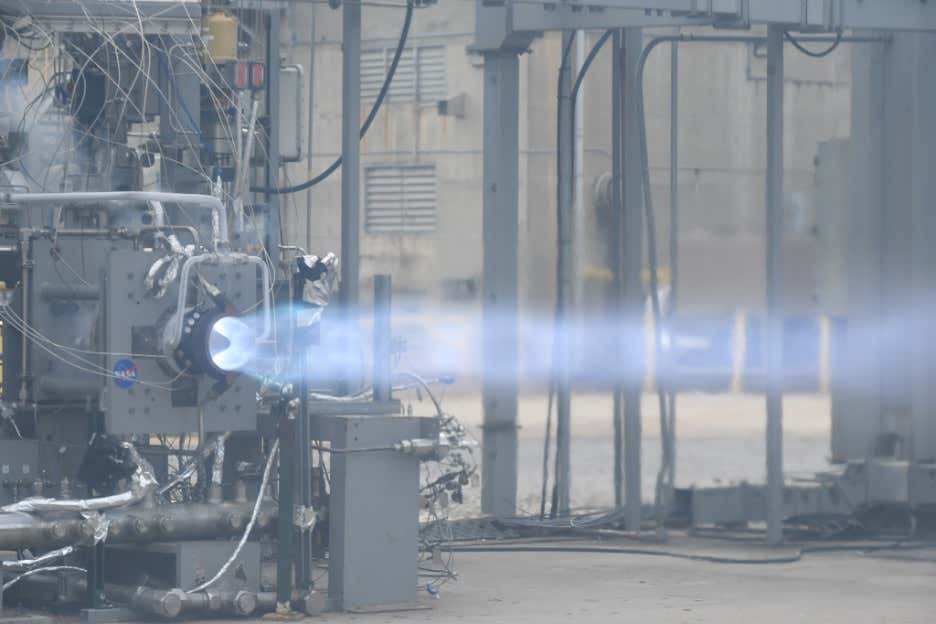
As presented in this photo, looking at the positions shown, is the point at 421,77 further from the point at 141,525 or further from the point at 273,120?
the point at 141,525

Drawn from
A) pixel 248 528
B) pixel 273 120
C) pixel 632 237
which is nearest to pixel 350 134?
pixel 273 120

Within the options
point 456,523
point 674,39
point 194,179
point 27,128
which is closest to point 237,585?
point 194,179

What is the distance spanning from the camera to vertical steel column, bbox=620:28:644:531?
41.5ft

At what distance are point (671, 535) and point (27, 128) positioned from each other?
5.30 meters

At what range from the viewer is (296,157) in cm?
1042

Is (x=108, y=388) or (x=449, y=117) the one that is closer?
(x=108, y=388)

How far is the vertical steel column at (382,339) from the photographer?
9539 mm

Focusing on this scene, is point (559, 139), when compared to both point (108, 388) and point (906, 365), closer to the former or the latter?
point (906, 365)

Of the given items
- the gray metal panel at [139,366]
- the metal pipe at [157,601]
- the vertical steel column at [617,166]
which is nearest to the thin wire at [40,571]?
the metal pipe at [157,601]

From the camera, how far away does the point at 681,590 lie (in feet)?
33.9

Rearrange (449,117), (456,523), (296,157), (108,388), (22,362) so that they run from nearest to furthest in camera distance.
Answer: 1. (108,388)
2. (22,362)
3. (296,157)
4. (456,523)
5. (449,117)

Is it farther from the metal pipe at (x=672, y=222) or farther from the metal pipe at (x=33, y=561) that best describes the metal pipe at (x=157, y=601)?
the metal pipe at (x=672, y=222)

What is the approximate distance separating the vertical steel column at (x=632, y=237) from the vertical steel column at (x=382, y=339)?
3375mm

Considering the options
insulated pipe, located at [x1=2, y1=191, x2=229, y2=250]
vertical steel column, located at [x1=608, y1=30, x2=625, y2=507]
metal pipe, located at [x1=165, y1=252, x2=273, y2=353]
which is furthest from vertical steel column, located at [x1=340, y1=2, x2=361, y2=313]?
vertical steel column, located at [x1=608, y1=30, x2=625, y2=507]
